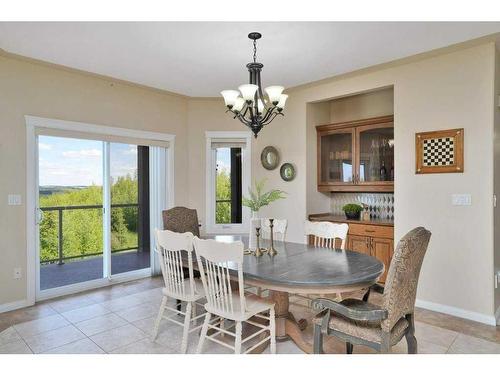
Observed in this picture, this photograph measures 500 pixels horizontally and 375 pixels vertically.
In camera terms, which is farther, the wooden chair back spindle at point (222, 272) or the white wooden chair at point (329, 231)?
the white wooden chair at point (329, 231)

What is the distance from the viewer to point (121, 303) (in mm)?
3719

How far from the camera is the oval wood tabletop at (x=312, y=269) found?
6.81ft

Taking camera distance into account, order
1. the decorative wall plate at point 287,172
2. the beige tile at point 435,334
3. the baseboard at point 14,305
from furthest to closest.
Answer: the decorative wall plate at point 287,172
the baseboard at point 14,305
the beige tile at point 435,334

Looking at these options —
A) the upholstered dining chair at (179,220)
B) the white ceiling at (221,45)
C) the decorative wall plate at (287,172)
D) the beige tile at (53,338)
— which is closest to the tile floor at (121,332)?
the beige tile at (53,338)

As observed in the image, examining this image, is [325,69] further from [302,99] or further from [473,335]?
[473,335]

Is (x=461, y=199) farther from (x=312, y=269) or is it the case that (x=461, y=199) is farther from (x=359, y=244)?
(x=312, y=269)

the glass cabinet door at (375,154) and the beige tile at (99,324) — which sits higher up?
the glass cabinet door at (375,154)

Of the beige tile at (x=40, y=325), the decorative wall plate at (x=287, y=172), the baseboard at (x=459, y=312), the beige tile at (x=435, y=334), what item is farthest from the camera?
the decorative wall plate at (x=287, y=172)

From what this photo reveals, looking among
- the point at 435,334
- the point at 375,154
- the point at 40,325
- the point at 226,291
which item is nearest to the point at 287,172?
the point at 375,154

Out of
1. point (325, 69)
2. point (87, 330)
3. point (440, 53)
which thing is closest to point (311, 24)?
point (325, 69)

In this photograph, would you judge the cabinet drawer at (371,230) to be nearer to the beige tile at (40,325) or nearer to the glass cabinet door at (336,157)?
the glass cabinet door at (336,157)

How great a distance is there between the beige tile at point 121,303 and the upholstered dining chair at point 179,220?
90cm

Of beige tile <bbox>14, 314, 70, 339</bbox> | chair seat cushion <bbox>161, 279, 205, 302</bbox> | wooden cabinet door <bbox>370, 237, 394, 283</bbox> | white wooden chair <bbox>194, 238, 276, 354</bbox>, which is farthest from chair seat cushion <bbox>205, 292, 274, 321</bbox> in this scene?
wooden cabinet door <bbox>370, 237, 394, 283</bbox>

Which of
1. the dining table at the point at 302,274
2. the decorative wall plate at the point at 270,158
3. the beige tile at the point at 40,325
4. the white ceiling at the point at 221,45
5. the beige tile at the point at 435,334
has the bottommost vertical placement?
the beige tile at the point at 40,325
